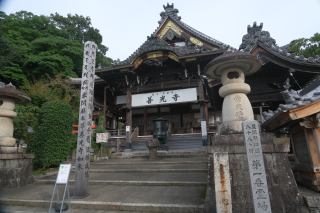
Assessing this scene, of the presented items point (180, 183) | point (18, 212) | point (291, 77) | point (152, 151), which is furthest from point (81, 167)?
point (291, 77)

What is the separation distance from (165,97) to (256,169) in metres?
10.1

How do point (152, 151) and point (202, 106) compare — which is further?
point (202, 106)

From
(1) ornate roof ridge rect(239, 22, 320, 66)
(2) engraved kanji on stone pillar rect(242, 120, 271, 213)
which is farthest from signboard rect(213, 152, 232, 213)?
(1) ornate roof ridge rect(239, 22, 320, 66)

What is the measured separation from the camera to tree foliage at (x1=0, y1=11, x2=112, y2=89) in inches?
792

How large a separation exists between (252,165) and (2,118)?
7119mm

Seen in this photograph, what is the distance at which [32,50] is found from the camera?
22703mm

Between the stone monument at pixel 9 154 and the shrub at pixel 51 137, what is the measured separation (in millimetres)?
1850

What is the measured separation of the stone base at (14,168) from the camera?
5414mm

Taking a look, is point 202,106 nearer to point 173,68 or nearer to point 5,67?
point 173,68

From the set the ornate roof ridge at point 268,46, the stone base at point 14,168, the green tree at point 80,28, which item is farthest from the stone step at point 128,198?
the green tree at point 80,28

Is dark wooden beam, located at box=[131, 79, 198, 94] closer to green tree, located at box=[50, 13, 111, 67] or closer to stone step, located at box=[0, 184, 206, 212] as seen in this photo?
stone step, located at box=[0, 184, 206, 212]

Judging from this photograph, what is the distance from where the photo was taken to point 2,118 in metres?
5.68

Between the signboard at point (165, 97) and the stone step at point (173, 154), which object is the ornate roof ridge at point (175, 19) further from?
the stone step at point (173, 154)

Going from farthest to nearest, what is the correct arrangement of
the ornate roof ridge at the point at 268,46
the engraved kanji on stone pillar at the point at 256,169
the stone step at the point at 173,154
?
the stone step at the point at 173,154
the ornate roof ridge at the point at 268,46
the engraved kanji on stone pillar at the point at 256,169
